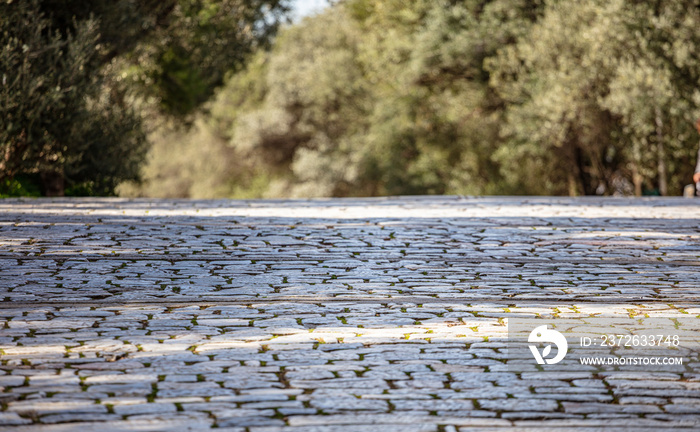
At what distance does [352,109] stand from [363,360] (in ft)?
106

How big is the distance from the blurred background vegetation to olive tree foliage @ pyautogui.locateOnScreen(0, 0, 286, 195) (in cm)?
4

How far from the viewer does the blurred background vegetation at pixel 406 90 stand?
1405cm

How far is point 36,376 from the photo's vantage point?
4309mm

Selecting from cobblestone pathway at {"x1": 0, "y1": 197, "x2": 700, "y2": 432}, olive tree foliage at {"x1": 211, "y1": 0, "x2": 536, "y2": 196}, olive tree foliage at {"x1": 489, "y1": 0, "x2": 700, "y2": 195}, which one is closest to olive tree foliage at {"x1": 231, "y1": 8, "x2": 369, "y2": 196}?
olive tree foliage at {"x1": 211, "y1": 0, "x2": 536, "y2": 196}

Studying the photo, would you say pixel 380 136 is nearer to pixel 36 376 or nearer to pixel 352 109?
pixel 352 109

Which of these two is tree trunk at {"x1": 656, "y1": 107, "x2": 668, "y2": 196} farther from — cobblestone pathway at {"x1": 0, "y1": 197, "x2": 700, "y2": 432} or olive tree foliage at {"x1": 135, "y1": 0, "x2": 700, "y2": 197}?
cobblestone pathway at {"x1": 0, "y1": 197, "x2": 700, "y2": 432}

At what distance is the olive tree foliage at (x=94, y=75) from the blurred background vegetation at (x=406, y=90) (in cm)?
4

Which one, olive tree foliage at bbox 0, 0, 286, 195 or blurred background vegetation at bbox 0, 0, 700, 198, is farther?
blurred background vegetation at bbox 0, 0, 700, 198

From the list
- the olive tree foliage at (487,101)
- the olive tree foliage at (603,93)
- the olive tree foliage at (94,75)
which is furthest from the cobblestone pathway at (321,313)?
the olive tree foliage at (487,101)

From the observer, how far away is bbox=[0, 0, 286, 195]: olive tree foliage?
43.3ft

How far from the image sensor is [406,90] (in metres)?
25.5

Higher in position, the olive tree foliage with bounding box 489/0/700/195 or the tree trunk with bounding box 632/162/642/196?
the olive tree foliage with bounding box 489/0/700/195

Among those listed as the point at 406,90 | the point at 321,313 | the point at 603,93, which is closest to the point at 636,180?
the point at 603,93

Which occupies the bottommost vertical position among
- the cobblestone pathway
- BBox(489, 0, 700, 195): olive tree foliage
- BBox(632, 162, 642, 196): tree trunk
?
the cobblestone pathway
